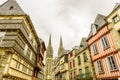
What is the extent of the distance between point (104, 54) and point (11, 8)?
13.1m

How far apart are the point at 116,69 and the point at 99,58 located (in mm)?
3147

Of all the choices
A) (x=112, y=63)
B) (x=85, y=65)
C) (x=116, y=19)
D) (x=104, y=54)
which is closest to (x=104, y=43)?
(x=104, y=54)

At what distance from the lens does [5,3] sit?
40.9 feet

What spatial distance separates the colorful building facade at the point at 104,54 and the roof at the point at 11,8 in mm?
10634

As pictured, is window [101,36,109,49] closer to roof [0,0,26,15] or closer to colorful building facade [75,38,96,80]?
colorful building facade [75,38,96,80]

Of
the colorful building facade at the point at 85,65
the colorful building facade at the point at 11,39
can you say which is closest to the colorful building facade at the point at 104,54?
the colorful building facade at the point at 85,65

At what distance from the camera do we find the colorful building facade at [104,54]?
458 inches

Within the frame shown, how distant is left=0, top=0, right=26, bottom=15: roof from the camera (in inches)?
445

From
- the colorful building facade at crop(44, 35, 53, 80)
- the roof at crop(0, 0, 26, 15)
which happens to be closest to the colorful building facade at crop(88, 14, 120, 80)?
the roof at crop(0, 0, 26, 15)

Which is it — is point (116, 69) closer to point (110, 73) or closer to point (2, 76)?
point (110, 73)

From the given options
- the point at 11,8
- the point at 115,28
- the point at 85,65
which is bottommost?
the point at 85,65

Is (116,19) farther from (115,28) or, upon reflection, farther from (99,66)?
(99,66)

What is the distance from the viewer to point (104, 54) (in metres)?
13.2

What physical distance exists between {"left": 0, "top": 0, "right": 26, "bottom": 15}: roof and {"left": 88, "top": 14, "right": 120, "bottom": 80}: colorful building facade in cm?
1063
